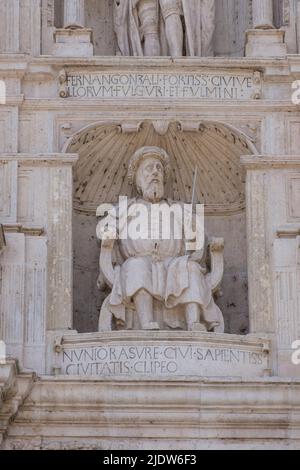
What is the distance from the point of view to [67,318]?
1739 centimetres

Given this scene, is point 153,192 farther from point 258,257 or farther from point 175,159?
point 258,257

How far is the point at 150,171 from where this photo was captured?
59.6 ft

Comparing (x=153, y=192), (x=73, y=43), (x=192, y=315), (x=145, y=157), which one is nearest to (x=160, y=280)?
(x=192, y=315)

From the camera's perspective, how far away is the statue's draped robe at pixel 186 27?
18.8 meters

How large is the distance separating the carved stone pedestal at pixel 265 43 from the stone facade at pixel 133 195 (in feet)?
0.06

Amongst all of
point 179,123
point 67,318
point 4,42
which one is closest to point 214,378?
point 67,318

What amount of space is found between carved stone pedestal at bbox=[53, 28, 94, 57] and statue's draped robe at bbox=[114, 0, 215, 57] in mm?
429

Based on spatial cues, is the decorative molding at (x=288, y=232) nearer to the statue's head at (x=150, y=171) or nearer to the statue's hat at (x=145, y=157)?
the statue's head at (x=150, y=171)

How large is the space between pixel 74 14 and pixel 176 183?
1.70 meters

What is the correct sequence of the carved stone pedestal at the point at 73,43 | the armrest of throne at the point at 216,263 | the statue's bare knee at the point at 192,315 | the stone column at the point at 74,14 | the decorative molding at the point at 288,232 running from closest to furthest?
the statue's bare knee at the point at 192,315 < the decorative molding at the point at 288,232 < the armrest of throne at the point at 216,263 < the carved stone pedestal at the point at 73,43 < the stone column at the point at 74,14

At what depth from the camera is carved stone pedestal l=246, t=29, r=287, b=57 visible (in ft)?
60.8

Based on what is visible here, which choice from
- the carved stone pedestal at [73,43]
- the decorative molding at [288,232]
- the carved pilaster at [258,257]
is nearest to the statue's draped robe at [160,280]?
the carved pilaster at [258,257]

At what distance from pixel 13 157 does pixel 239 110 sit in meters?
1.96

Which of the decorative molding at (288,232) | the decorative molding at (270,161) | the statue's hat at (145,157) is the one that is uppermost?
the statue's hat at (145,157)
